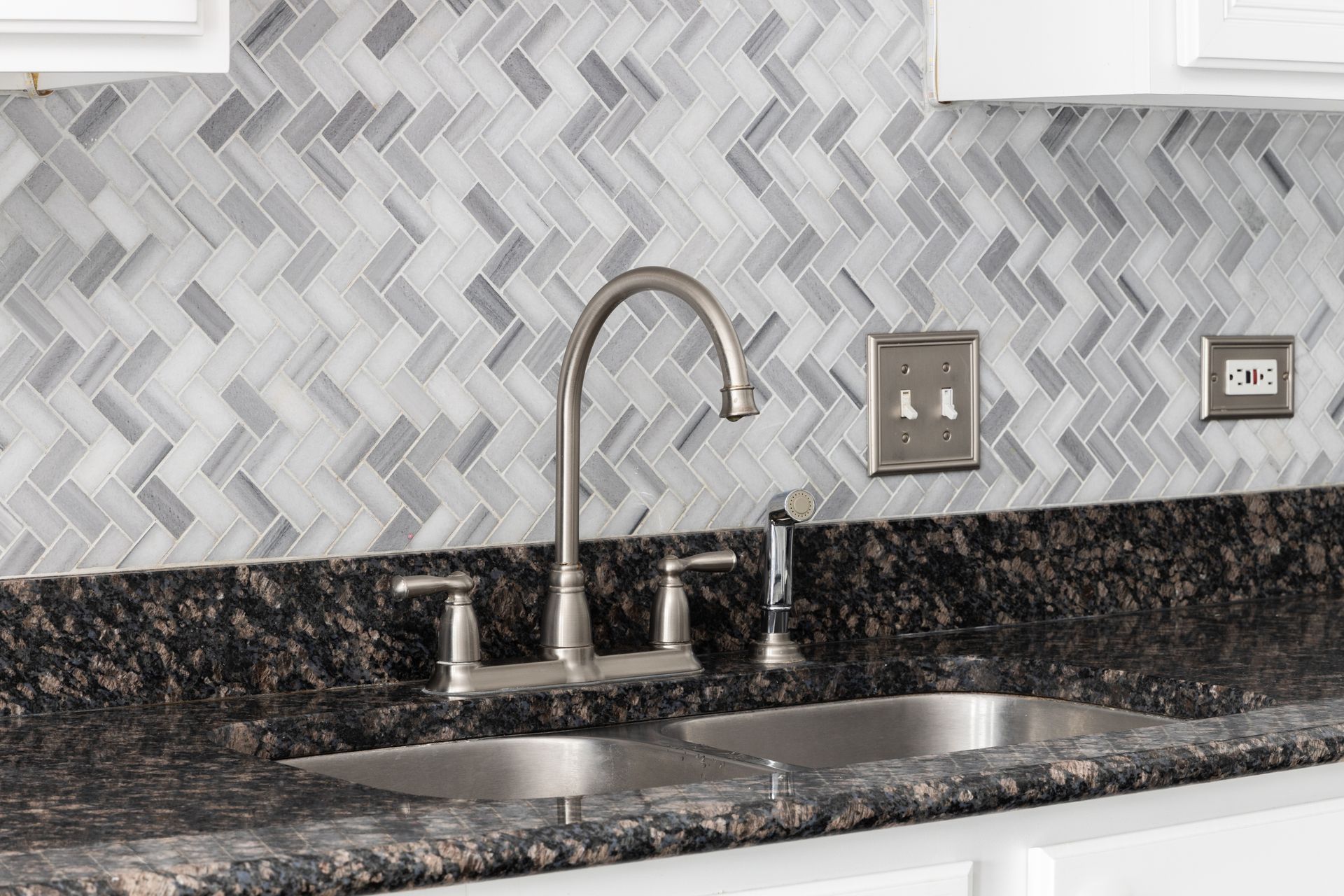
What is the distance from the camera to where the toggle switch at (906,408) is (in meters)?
1.94

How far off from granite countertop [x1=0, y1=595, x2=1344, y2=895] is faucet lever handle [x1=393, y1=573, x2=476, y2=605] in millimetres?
98

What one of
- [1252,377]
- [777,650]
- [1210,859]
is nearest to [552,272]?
[777,650]

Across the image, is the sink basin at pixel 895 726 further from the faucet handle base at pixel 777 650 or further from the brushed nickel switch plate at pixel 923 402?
the brushed nickel switch plate at pixel 923 402

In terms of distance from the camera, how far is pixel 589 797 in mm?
1110

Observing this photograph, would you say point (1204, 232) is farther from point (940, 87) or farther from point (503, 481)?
point (503, 481)

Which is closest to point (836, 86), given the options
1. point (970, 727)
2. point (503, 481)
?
point (503, 481)

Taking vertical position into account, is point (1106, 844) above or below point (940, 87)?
below

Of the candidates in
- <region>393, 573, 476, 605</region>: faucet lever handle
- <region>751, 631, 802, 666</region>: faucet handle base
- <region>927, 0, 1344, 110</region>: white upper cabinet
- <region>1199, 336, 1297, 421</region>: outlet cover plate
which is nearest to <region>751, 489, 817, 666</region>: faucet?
<region>751, 631, 802, 666</region>: faucet handle base

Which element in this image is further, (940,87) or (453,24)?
(940,87)

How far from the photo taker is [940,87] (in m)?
1.93

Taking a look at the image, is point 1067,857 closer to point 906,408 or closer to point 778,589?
point 778,589

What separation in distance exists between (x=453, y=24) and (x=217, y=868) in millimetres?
987

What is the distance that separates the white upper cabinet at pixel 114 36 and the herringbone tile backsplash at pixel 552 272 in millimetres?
296

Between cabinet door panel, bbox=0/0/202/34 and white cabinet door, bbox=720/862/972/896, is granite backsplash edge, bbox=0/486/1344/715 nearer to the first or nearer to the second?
cabinet door panel, bbox=0/0/202/34
